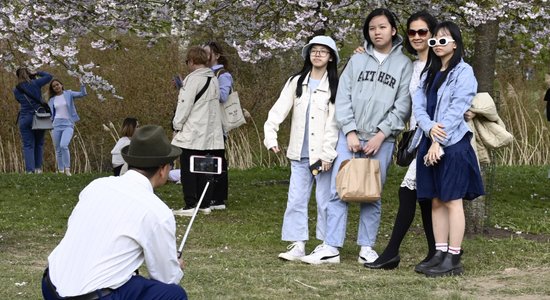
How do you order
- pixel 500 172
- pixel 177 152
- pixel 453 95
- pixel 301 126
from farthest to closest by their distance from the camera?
pixel 500 172
pixel 301 126
pixel 453 95
pixel 177 152

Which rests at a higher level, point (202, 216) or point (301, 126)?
point (301, 126)

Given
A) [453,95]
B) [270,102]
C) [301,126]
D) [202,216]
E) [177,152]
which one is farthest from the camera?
[270,102]

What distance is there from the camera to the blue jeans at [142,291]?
15.8 feet

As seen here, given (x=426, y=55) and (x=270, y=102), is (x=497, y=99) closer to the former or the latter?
(x=426, y=55)

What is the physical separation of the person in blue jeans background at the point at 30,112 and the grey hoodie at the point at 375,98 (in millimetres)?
9616

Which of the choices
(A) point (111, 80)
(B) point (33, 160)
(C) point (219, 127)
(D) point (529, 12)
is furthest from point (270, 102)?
(D) point (529, 12)

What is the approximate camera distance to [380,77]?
26.7ft

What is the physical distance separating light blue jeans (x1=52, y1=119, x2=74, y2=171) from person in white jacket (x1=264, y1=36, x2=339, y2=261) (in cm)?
945

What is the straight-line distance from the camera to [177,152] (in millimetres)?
5102

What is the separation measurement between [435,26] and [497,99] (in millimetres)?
2717

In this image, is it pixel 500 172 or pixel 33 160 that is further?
pixel 33 160

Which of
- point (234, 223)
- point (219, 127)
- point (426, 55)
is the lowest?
point (234, 223)

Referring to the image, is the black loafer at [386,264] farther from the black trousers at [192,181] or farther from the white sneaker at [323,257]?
the black trousers at [192,181]

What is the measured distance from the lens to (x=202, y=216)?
11.2 meters
